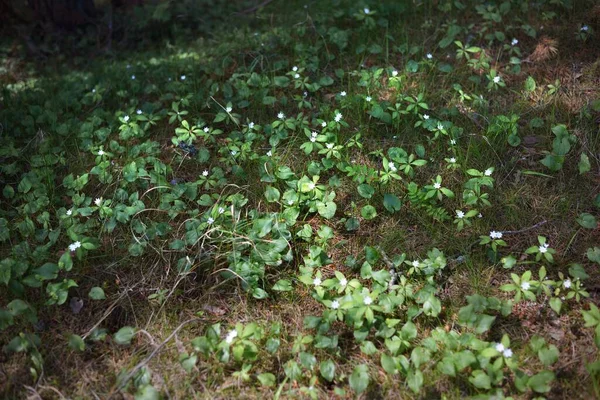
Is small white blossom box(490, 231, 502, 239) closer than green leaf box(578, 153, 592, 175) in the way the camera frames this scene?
Yes

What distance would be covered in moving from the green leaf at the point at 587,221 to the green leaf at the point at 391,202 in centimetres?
93

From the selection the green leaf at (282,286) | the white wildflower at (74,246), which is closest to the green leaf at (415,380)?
the green leaf at (282,286)

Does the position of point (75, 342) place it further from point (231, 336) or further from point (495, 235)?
point (495, 235)

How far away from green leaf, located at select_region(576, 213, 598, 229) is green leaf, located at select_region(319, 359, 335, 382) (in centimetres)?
152

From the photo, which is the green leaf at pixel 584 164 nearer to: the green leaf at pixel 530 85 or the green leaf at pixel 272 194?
the green leaf at pixel 530 85

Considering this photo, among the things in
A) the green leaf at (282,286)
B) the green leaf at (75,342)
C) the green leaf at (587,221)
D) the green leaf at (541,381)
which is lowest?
the green leaf at (541,381)

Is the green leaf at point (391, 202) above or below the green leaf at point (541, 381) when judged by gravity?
above

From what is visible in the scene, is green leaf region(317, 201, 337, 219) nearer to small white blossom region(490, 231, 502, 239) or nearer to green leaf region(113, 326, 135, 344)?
small white blossom region(490, 231, 502, 239)

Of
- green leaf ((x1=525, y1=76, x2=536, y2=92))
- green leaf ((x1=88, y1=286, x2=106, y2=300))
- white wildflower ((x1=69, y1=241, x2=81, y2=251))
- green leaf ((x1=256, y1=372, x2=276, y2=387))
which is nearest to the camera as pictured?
green leaf ((x1=256, y1=372, x2=276, y2=387))

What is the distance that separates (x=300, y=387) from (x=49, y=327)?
4.15 feet

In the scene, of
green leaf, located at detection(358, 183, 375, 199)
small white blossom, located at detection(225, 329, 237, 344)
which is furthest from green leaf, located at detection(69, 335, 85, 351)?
green leaf, located at detection(358, 183, 375, 199)

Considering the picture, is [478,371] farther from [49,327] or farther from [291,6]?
[291,6]

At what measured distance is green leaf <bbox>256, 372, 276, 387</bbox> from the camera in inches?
87.4

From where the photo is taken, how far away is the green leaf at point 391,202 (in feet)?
9.39
